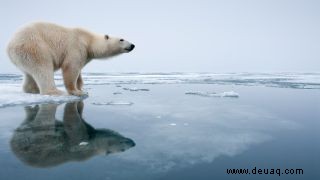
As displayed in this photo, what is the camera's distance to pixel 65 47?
677 centimetres

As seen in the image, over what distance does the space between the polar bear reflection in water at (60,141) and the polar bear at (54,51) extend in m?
2.18

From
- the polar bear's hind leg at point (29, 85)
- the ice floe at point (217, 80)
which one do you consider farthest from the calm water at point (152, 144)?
the ice floe at point (217, 80)

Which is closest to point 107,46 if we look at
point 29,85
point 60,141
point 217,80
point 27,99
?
point 29,85

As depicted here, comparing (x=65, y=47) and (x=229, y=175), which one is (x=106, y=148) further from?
(x=65, y=47)

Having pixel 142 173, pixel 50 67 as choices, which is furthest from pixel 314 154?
pixel 50 67

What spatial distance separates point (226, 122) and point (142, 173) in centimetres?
233

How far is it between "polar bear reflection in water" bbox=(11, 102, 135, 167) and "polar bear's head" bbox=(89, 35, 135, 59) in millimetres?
3127

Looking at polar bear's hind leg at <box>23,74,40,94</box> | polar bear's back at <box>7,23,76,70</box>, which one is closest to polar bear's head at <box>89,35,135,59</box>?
polar bear's back at <box>7,23,76,70</box>

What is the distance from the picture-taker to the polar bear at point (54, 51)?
623cm

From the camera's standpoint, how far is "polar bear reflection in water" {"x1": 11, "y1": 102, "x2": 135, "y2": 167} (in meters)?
2.61

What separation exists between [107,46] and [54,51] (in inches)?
49.0

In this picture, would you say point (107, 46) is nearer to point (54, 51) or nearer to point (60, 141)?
point (54, 51)

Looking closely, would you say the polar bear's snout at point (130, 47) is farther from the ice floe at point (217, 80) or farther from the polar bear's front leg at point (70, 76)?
the ice floe at point (217, 80)

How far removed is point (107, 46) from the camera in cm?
729
